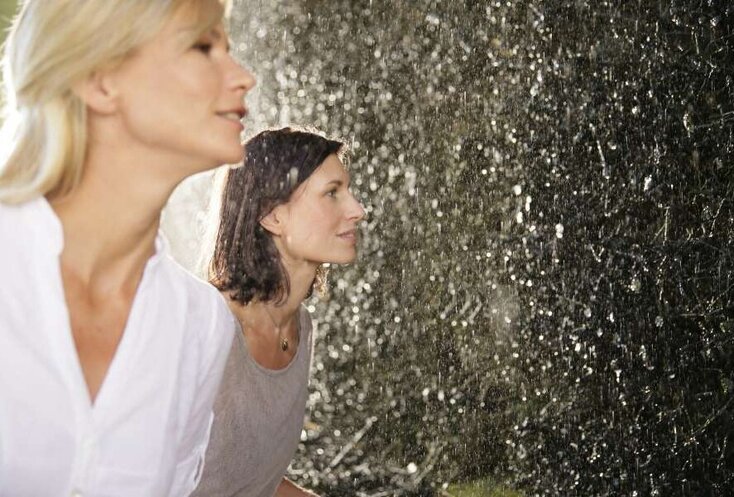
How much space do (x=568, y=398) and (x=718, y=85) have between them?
0.56 m

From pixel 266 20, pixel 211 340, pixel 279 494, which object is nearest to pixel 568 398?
pixel 266 20

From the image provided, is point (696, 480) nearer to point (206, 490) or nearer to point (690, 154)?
point (690, 154)

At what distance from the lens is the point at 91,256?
17.7 inches

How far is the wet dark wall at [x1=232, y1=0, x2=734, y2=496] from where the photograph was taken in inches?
69.6

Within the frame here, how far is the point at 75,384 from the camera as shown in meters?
0.42

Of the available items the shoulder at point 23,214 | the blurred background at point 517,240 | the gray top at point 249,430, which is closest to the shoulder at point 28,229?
the shoulder at point 23,214

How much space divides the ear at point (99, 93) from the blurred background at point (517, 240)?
1.37m

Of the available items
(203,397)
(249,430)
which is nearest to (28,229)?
(203,397)

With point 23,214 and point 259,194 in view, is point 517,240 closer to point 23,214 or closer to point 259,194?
point 259,194

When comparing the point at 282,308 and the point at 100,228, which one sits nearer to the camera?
the point at 100,228

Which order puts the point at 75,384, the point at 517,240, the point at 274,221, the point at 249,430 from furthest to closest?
the point at 517,240 → the point at 274,221 → the point at 249,430 → the point at 75,384

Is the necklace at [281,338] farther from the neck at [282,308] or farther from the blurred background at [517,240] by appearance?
the blurred background at [517,240]

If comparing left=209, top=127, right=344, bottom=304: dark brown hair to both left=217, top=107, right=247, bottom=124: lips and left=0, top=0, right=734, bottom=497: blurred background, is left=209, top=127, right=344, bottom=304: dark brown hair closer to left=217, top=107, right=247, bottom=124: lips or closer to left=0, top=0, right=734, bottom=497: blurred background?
left=217, top=107, right=247, bottom=124: lips

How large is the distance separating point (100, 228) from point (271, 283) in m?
0.37
